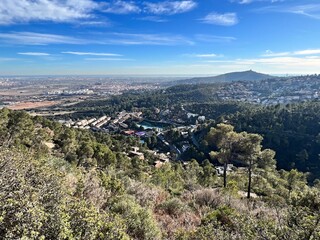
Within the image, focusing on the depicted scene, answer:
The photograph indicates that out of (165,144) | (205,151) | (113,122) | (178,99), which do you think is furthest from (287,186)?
(178,99)

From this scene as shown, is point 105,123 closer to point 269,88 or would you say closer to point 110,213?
point 110,213

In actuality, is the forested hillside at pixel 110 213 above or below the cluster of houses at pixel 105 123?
above

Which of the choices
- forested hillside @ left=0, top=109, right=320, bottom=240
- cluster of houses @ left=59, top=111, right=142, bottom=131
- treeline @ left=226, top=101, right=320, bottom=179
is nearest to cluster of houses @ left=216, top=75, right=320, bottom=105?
cluster of houses @ left=59, top=111, right=142, bottom=131

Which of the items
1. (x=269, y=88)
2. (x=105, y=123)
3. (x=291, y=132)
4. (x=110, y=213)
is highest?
(x=110, y=213)

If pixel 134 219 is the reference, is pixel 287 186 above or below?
below

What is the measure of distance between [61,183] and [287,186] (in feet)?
55.0

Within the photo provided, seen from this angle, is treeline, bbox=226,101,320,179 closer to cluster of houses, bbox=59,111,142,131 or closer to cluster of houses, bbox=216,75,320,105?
cluster of houses, bbox=59,111,142,131

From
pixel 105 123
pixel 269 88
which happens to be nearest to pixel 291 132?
pixel 105 123

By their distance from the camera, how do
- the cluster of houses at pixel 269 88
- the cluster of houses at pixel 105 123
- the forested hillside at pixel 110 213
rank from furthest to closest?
the cluster of houses at pixel 269 88, the cluster of houses at pixel 105 123, the forested hillside at pixel 110 213

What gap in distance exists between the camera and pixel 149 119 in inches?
2844

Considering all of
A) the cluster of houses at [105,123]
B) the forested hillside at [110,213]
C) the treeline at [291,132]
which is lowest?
the cluster of houses at [105,123]

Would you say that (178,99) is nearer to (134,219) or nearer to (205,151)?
(205,151)

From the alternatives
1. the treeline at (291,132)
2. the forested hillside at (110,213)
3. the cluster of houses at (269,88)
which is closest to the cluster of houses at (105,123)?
the treeline at (291,132)

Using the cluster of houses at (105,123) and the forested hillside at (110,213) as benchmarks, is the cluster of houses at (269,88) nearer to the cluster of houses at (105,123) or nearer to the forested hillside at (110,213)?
the cluster of houses at (105,123)
